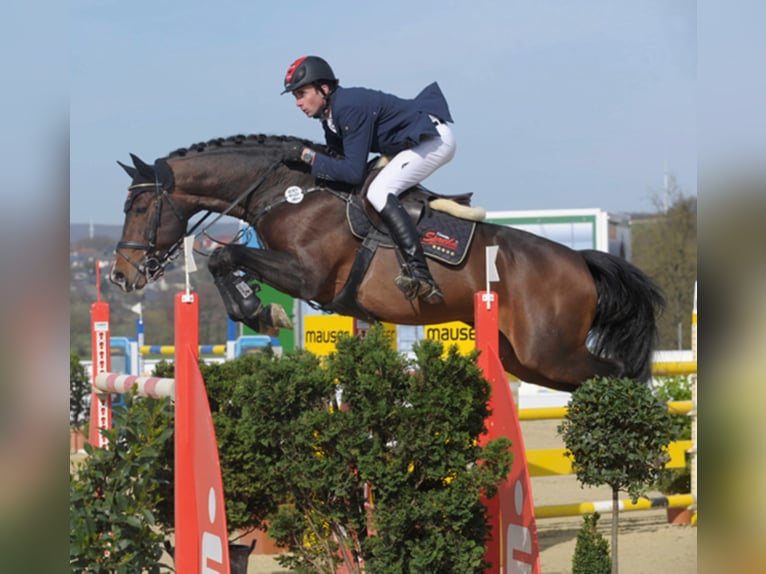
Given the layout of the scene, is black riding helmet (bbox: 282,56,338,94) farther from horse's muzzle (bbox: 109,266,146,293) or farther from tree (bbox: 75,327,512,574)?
tree (bbox: 75,327,512,574)

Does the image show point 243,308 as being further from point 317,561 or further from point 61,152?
point 61,152

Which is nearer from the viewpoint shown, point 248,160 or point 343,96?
point 343,96

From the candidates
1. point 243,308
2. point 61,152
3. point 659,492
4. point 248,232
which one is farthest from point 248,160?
point 659,492

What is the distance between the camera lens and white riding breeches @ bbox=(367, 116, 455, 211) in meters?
3.79

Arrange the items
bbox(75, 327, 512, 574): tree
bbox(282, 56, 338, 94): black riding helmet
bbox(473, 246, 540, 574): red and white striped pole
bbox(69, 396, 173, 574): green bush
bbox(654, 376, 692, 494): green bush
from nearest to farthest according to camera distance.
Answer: bbox(75, 327, 512, 574): tree → bbox(473, 246, 540, 574): red and white striped pole → bbox(69, 396, 173, 574): green bush → bbox(282, 56, 338, 94): black riding helmet → bbox(654, 376, 692, 494): green bush

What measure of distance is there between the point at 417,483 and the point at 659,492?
13.5 feet

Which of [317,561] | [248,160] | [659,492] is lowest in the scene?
[659,492]

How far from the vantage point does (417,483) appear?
2504 mm

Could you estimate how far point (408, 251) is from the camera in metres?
3.74

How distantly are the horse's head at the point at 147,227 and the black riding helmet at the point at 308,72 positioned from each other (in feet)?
2.28

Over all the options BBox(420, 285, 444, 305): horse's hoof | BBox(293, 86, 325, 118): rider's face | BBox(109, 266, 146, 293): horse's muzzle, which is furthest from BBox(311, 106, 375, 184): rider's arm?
BBox(109, 266, 146, 293): horse's muzzle

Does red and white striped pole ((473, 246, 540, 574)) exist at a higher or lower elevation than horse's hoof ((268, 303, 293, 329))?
lower

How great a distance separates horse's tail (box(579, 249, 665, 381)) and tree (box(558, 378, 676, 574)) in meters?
0.96

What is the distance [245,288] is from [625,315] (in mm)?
1722
